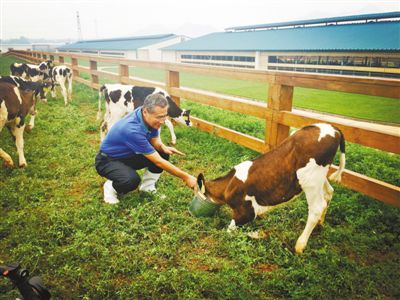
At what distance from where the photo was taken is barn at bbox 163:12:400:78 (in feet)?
54.6

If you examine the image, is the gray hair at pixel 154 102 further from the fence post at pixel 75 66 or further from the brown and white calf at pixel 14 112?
the fence post at pixel 75 66

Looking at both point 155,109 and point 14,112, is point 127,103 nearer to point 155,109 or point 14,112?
point 14,112

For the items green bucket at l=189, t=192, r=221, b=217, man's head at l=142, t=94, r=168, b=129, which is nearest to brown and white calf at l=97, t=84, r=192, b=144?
man's head at l=142, t=94, r=168, b=129

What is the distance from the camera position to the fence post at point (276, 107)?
460 centimetres

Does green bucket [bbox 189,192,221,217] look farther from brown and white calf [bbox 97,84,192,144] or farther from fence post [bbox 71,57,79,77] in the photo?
fence post [bbox 71,57,79,77]

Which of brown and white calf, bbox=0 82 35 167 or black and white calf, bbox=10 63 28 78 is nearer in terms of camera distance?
brown and white calf, bbox=0 82 35 167

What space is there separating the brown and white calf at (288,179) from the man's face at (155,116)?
0.97m

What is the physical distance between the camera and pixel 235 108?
5531mm

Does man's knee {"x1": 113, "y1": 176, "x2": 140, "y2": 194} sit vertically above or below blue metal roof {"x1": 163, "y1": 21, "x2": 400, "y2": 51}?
below

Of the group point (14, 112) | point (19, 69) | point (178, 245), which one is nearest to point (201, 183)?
point (178, 245)

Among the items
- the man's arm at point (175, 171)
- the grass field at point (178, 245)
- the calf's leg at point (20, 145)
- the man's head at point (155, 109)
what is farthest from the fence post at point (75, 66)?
the man's arm at point (175, 171)

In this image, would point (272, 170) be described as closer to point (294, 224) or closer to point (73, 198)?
point (294, 224)

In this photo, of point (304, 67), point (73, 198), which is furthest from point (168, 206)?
point (304, 67)

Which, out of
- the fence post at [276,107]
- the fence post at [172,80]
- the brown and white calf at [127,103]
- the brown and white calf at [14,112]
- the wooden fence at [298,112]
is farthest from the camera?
the fence post at [172,80]
